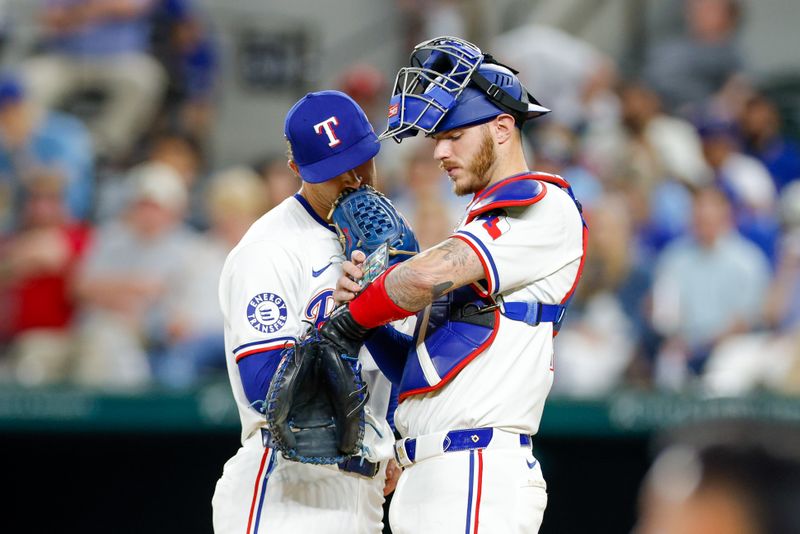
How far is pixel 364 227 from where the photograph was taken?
312cm

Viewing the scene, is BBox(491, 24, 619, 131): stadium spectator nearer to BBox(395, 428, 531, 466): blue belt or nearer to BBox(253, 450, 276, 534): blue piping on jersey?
BBox(253, 450, 276, 534): blue piping on jersey

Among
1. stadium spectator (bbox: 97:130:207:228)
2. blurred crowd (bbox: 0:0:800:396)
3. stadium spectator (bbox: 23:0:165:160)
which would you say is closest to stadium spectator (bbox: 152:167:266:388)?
blurred crowd (bbox: 0:0:800:396)

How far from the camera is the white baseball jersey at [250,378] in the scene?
318 cm

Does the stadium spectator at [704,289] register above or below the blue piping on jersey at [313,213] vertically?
below

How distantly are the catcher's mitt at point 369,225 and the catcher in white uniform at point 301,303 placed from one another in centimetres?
11

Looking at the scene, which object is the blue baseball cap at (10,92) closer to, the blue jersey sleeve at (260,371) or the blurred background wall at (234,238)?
the blurred background wall at (234,238)

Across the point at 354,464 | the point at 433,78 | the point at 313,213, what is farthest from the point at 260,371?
the point at 433,78

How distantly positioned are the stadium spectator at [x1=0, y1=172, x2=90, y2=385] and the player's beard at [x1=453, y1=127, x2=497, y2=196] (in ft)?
11.4

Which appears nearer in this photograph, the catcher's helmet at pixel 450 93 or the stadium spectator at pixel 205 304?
the catcher's helmet at pixel 450 93

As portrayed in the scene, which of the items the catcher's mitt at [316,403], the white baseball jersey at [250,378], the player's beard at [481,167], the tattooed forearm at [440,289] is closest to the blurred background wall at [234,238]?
the white baseball jersey at [250,378]

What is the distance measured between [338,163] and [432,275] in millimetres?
507

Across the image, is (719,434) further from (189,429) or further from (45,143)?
(45,143)

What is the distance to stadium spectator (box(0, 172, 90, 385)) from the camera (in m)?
6.18

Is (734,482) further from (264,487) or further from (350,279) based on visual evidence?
(264,487)
